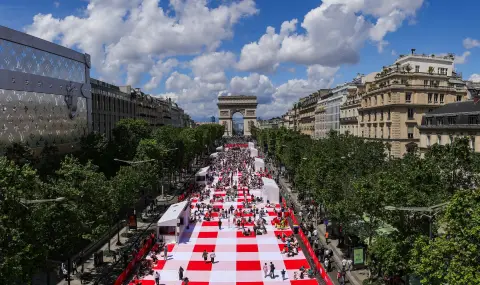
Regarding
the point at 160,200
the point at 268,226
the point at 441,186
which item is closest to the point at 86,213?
the point at 268,226

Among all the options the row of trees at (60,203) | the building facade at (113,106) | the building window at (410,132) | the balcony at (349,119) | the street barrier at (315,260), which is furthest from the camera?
the building facade at (113,106)

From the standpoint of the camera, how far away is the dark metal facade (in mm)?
50000

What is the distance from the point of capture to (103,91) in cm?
8925

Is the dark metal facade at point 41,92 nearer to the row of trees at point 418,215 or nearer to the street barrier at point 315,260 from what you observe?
the street barrier at point 315,260

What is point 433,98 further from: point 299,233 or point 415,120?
point 299,233

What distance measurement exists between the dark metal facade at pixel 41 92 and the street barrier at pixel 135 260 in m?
27.1

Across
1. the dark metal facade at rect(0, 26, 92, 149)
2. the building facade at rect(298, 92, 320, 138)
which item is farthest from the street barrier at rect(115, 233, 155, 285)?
the building facade at rect(298, 92, 320, 138)

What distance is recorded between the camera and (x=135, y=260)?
33.1 meters

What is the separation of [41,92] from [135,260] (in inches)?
1471

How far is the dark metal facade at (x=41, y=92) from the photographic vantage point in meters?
50.0

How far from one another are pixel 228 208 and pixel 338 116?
5663 cm

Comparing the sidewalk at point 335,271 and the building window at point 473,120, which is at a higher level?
the building window at point 473,120

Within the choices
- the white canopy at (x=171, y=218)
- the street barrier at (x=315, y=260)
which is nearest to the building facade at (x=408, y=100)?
the street barrier at (x=315, y=260)

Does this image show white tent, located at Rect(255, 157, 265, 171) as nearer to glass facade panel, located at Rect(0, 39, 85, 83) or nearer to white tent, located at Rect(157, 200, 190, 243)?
glass facade panel, located at Rect(0, 39, 85, 83)
